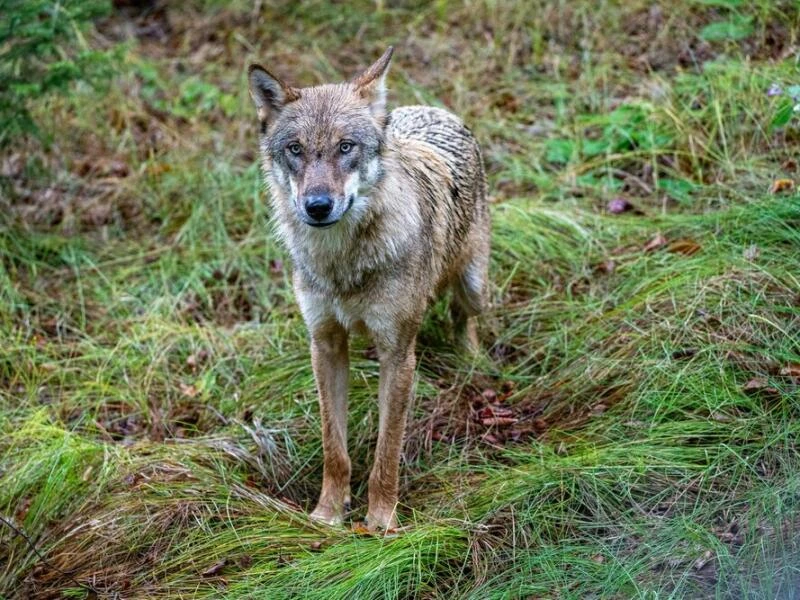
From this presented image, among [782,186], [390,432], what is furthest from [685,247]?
[390,432]

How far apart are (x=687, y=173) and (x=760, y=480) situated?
12.0 ft

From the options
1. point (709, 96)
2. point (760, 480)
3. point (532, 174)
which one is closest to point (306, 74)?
point (532, 174)

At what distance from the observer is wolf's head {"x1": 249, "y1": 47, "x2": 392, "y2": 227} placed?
4.87 m

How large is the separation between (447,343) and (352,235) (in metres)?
1.76

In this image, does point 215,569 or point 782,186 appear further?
point 782,186

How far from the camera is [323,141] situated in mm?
4957

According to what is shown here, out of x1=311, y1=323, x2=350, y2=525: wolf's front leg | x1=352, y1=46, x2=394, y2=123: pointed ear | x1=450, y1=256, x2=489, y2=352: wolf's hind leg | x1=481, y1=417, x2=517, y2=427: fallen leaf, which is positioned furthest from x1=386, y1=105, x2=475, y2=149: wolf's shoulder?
x1=481, y1=417, x2=517, y2=427: fallen leaf

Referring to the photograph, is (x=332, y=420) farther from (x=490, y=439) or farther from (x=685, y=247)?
(x=685, y=247)

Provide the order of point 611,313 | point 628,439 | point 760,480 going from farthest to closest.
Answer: point 611,313
point 628,439
point 760,480

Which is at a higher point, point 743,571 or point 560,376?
point 743,571

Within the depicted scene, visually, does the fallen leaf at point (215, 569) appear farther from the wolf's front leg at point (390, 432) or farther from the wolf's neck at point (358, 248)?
the wolf's neck at point (358, 248)

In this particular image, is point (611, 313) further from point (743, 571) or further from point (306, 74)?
point (306, 74)

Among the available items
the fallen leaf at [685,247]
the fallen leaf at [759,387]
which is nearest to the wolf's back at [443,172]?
the fallen leaf at [685,247]

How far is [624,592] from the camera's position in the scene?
434cm
